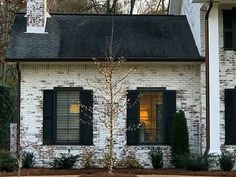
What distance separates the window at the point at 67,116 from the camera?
18844mm

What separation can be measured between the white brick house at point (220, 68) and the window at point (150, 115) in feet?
4.92

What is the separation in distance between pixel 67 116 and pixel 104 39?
3028 millimetres

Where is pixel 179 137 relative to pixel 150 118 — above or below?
below

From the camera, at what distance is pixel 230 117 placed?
18547mm

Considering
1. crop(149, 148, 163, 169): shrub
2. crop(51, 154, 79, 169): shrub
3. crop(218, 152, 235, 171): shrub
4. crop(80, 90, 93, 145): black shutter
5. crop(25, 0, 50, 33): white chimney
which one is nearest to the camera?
crop(218, 152, 235, 171): shrub

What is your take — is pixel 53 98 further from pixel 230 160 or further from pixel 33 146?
pixel 230 160

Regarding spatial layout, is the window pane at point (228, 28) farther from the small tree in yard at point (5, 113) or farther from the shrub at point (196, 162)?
the small tree in yard at point (5, 113)

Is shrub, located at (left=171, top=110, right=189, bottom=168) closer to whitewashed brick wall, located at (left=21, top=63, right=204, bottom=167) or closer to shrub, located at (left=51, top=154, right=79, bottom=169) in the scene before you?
whitewashed brick wall, located at (left=21, top=63, right=204, bottom=167)

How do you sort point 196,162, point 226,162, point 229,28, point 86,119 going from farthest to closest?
1. point 86,119
2. point 229,28
3. point 226,162
4. point 196,162

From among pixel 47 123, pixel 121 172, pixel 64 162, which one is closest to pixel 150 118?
pixel 121 172

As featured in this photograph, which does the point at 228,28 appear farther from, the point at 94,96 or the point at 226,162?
the point at 94,96

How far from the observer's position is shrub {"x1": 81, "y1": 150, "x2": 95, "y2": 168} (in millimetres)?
18484

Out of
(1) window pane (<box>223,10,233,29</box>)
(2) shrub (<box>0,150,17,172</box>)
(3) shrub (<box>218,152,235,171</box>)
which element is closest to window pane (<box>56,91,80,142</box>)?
(2) shrub (<box>0,150,17,172</box>)

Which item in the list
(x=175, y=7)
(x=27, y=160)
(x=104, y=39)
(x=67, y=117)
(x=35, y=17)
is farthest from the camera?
(x=175, y=7)
